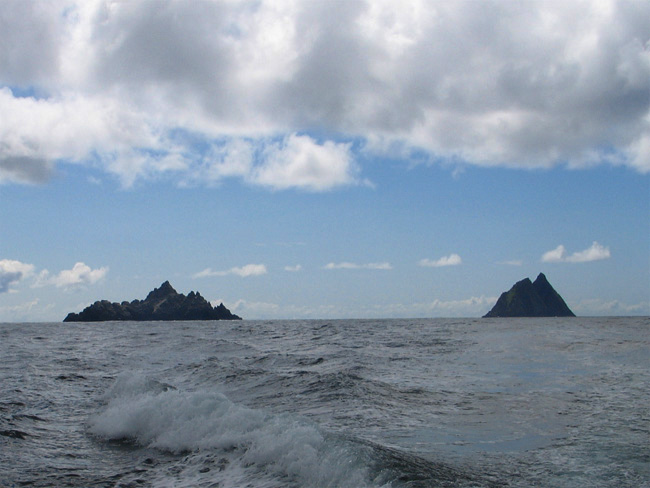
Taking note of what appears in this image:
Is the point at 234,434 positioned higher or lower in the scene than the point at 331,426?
higher

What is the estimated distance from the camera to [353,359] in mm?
29781

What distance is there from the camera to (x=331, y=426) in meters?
14.0

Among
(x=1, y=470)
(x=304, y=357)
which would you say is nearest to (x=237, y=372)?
(x=304, y=357)

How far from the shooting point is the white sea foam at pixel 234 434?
370 inches

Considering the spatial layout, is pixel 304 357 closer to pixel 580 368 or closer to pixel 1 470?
pixel 580 368

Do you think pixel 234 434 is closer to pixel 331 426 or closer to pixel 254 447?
pixel 254 447

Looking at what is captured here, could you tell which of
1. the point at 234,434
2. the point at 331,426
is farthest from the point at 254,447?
the point at 331,426

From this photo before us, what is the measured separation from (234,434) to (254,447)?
1283 mm

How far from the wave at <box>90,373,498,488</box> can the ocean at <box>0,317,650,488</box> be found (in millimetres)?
43

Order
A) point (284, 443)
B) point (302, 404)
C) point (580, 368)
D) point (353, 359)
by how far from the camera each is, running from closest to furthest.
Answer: point (284, 443) → point (302, 404) → point (580, 368) → point (353, 359)

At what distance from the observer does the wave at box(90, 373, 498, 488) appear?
359 inches

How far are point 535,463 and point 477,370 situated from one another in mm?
15094

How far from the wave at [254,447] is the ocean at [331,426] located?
0.14ft

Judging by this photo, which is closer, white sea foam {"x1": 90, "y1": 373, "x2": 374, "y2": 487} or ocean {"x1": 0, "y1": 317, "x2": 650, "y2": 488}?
white sea foam {"x1": 90, "y1": 373, "x2": 374, "y2": 487}
